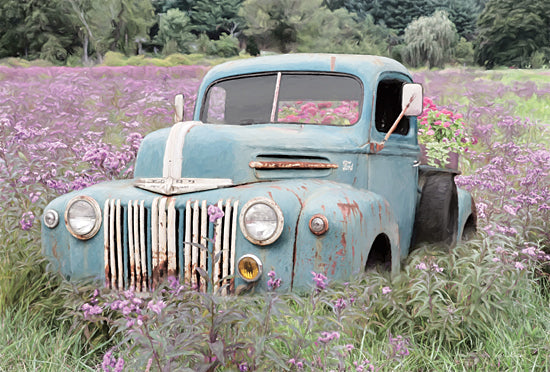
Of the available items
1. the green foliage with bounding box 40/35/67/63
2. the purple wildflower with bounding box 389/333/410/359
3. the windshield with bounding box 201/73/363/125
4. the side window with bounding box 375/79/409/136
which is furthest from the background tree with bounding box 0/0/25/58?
the purple wildflower with bounding box 389/333/410/359

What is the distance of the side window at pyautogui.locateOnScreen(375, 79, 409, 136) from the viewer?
4527 mm

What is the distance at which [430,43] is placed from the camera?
168 ft

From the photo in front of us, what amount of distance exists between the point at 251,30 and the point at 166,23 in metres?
16.7

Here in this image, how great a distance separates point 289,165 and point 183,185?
2.21 ft

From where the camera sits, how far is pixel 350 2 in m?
76.9

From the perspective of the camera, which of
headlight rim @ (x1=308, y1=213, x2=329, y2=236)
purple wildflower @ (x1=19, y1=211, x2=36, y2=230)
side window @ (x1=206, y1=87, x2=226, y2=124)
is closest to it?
headlight rim @ (x1=308, y1=213, x2=329, y2=236)

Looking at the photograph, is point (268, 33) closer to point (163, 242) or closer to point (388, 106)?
point (388, 106)

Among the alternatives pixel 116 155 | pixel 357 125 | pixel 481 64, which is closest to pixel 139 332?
pixel 357 125

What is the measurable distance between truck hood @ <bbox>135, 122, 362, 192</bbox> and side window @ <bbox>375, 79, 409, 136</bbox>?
580 mm

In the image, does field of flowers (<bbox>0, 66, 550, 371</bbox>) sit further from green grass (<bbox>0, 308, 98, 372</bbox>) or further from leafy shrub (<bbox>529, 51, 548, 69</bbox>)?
leafy shrub (<bbox>529, 51, 548, 69</bbox>)

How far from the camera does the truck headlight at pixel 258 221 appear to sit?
329cm

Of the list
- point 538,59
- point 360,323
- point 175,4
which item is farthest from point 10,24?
point 360,323

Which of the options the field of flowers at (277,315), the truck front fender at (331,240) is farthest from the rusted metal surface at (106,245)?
the truck front fender at (331,240)

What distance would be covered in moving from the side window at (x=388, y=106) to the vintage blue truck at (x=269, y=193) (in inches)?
0.6
